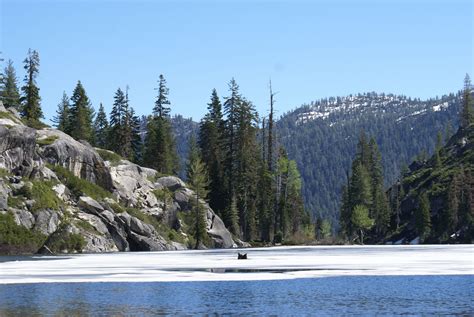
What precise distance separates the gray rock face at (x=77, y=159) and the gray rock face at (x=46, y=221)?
42.7 ft

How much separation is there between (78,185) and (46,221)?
418 inches

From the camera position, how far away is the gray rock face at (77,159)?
7944 cm

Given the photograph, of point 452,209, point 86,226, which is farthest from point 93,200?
point 452,209

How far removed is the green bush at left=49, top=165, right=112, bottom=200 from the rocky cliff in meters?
0.11

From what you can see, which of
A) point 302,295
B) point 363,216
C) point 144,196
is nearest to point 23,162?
point 144,196

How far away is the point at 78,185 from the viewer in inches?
3019

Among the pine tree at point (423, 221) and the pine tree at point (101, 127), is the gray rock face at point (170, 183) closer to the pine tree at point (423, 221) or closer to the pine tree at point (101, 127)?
the pine tree at point (101, 127)

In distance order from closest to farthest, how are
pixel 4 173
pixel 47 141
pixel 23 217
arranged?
1. pixel 23 217
2. pixel 4 173
3. pixel 47 141

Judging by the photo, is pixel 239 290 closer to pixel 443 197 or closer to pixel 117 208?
pixel 117 208

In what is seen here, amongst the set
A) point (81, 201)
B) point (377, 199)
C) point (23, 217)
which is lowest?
point (23, 217)

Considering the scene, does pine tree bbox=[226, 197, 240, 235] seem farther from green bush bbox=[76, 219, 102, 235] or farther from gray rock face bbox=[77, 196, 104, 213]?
green bush bbox=[76, 219, 102, 235]

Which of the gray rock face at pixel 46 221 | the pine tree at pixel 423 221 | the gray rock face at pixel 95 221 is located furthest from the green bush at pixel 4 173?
the pine tree at pixel 423 221

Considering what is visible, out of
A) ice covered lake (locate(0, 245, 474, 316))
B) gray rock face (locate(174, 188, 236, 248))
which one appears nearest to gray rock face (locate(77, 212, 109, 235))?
gray rock face (locate(174, 188, 236, 248))

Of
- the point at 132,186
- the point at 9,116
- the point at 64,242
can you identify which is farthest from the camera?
the point at 132,186
